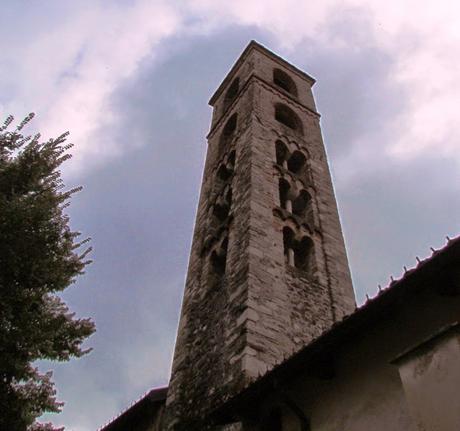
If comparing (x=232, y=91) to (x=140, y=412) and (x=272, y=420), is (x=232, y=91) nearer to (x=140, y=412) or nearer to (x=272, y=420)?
(x=140, y=412)

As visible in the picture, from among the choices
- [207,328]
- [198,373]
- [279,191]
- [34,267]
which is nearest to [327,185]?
[279,191]

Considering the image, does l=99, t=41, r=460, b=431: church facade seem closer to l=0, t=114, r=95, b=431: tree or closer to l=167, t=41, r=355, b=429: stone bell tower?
l=167, t=41, r=355, b=429: stone bell tower

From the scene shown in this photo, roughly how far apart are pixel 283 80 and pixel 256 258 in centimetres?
1358

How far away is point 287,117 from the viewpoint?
1894 cm

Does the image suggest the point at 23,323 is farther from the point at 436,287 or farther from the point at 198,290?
the point at 198,290

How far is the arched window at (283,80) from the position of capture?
21.9m

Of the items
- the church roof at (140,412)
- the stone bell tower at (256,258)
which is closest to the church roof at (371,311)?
the stone bell tower at (256,258)

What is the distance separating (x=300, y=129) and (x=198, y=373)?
1081 cm

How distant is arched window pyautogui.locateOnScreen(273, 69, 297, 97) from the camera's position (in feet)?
71.8

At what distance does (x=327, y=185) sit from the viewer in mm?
15289

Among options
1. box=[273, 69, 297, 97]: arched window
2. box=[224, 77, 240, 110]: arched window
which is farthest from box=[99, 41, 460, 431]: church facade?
box=[273, 69, 297, 97]: arched window

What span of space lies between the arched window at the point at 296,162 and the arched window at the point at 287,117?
8.46 feet

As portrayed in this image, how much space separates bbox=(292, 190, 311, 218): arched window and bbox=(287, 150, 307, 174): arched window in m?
1.63

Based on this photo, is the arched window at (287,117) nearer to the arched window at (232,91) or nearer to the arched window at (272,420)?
the arched window at (232,91)
